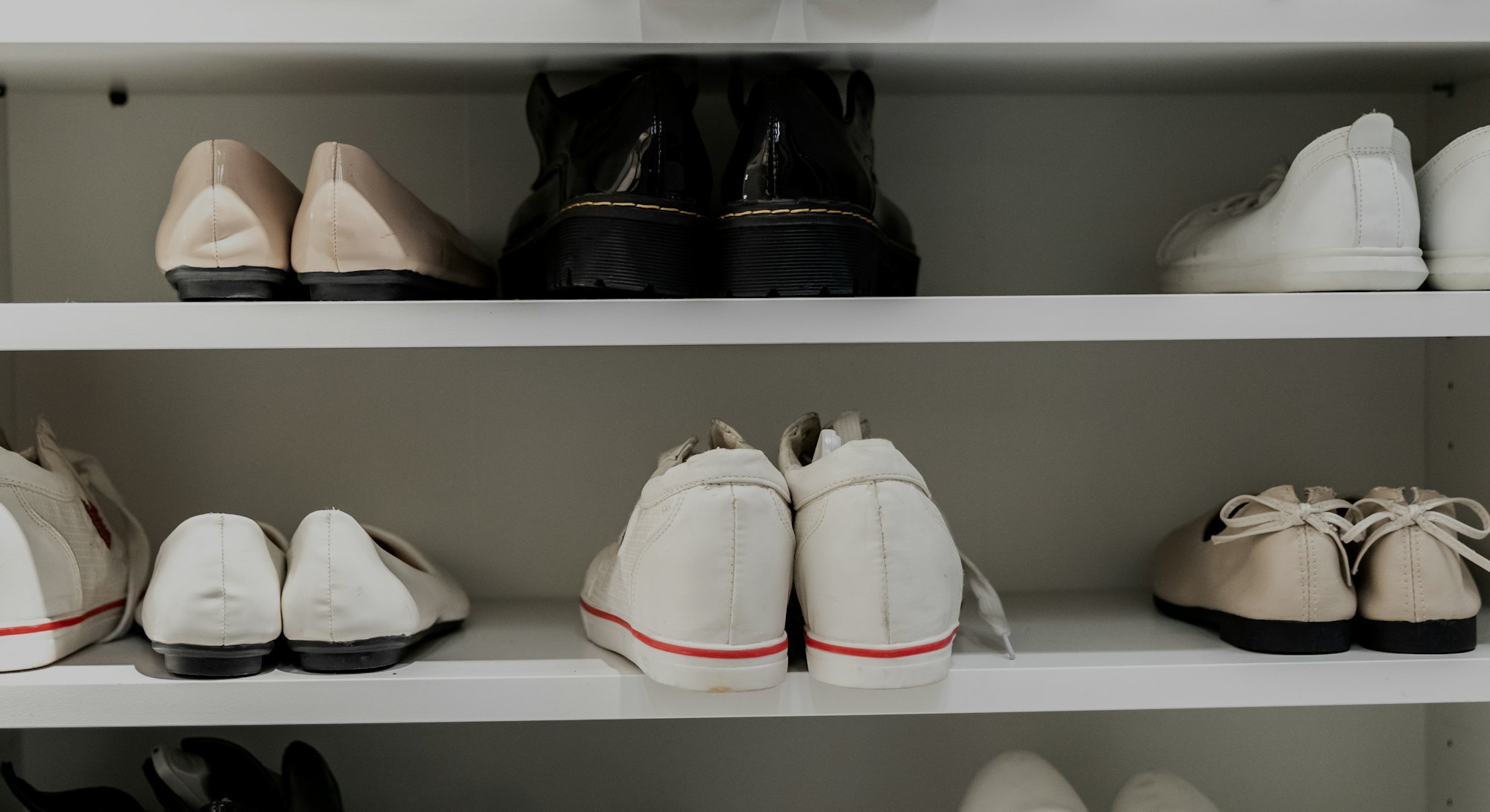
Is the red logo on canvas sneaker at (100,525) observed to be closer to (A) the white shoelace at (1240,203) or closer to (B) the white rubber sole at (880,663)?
(B) the white rubber sole at (880,663)

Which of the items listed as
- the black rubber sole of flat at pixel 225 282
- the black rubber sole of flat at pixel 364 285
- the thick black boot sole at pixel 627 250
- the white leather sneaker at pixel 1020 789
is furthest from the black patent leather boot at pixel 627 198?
the white leather sneaker at pixel 1020 789

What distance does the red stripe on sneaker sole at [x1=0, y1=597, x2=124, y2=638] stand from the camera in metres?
0.76

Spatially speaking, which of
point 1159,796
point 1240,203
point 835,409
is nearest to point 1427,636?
point 1159,796

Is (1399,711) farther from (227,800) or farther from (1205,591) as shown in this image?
(227,800)

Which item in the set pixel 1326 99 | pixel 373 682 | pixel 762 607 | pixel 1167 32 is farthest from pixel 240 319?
pixel 1326 99

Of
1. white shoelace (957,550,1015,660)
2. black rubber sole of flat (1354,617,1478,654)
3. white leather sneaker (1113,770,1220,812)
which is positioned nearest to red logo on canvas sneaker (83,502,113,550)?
white shoelace (957,550,1015,660)

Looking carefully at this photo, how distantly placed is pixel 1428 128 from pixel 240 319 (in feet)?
4.02

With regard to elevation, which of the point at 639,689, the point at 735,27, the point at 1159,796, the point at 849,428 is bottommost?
the point at 1159,796

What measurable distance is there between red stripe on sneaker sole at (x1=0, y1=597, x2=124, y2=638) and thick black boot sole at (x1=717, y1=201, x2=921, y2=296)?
1.99 feet

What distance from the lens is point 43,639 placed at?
0.77 m

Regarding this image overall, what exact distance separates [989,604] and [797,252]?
1.13 ft

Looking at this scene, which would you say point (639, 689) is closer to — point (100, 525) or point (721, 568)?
point (721, 568)

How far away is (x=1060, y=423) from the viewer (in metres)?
1.11

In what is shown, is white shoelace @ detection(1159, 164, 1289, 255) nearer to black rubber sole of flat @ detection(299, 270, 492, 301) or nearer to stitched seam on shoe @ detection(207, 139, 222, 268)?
black rubber sole of flat @ detection(299, 270, 492, 301)
